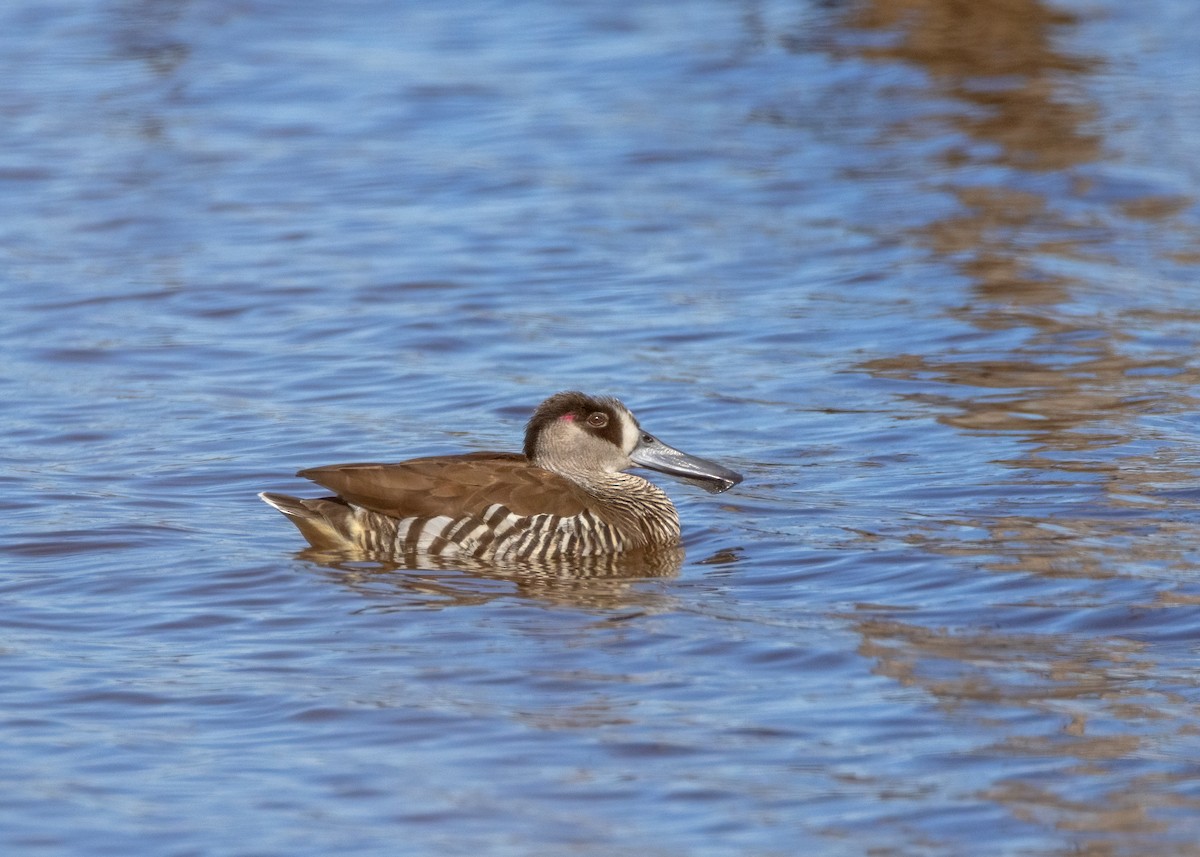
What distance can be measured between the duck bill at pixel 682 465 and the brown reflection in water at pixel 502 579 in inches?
20.3

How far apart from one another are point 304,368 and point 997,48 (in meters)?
9.79

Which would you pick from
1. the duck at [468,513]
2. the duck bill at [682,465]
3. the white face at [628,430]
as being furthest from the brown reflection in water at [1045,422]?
the white face at [628,430]

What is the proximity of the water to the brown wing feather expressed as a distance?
313 millimetres

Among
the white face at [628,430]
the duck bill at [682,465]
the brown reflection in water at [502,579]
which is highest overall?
the white face at [628,430]

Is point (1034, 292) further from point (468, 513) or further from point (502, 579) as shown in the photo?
point (502, 579)

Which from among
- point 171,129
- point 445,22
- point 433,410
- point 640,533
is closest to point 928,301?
point 433,410

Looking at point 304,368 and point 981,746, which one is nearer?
point 981,746

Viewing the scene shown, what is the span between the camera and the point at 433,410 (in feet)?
36.3

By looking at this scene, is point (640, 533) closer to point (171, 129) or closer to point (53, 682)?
point (53, 682)

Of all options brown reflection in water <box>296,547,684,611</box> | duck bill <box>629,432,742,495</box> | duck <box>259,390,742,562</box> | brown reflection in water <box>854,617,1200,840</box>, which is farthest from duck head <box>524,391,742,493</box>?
brown reflection in water <box>854,617,1200,840</box>

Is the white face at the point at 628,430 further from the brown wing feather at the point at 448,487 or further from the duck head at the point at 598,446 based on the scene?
the brown wing feather at the point at 448,487

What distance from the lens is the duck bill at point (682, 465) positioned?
9.30 m

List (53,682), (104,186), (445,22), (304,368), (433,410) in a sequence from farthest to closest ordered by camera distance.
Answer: (445,22)
(104,186)
(304,368)
(433,410)
(53,682)

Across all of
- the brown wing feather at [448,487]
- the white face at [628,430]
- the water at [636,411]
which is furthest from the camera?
the white face at [628,430]
